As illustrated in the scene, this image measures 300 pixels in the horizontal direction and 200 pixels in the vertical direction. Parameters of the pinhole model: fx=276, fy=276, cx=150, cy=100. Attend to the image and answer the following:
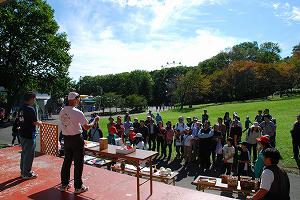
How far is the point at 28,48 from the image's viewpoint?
97.7 feet

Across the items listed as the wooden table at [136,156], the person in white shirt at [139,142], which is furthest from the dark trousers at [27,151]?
the person in white shirt at [139,142]

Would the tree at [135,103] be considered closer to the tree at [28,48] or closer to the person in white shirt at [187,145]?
the tree at [28,48]

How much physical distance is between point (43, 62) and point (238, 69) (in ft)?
114

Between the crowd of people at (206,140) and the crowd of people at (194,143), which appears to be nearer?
the crowd of people at (194,143)

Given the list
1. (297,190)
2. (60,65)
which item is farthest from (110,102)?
(297,190)

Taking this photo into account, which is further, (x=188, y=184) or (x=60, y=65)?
(x=60, y=65)

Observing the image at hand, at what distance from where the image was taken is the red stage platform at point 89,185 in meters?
5.00

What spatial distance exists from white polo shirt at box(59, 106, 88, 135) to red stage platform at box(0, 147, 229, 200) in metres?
1.20

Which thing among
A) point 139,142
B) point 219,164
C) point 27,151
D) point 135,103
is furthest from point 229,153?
point 135,103

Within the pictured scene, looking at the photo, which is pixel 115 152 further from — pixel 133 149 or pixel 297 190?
pixel 297 190

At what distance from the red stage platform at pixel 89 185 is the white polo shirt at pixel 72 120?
120 centimetres

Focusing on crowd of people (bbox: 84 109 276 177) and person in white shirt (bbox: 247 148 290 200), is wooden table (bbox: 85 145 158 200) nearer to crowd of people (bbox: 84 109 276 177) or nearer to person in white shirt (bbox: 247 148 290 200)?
person in white shirt (bbox: 247 148 290 200)

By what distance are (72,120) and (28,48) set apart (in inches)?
1114

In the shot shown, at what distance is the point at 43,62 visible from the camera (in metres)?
30.7
